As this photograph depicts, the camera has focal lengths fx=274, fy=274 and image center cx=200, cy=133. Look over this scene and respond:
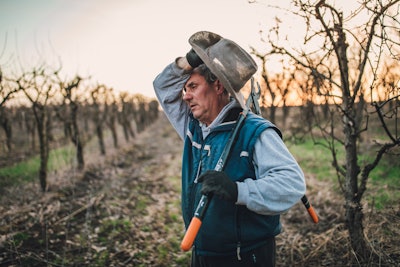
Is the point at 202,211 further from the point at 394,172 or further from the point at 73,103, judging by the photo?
the point at 73,103

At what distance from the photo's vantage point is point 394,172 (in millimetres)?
7938

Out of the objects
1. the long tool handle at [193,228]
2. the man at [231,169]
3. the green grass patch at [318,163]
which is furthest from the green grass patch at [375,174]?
the long tool handle at [193,228]

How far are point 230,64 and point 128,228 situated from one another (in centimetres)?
471

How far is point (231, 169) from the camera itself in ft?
5.70

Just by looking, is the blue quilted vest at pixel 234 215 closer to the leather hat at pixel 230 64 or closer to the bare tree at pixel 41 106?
the leather hat at pixel 230 64

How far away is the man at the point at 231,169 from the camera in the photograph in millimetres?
1481

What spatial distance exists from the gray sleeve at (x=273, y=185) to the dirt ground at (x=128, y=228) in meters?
1.77

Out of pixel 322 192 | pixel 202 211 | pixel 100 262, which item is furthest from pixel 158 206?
pixel 202 211

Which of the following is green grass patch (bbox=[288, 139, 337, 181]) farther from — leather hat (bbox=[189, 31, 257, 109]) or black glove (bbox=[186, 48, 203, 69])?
leather hat (bbox=[189, 31, 257, 109])

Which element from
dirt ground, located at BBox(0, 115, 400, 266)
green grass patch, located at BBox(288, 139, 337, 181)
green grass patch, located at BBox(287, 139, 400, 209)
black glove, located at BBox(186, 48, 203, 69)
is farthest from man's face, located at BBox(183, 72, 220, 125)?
green grass patch, located at BBox(288, 139, 337, 181)

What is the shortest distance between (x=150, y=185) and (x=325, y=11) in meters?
7.53

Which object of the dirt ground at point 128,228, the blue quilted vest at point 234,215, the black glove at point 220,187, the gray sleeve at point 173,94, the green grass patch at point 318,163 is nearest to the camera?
the black glove at point 220,187

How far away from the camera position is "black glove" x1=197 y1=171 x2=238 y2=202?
1.45m

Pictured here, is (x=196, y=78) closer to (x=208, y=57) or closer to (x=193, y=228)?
(x=208, y=57)
